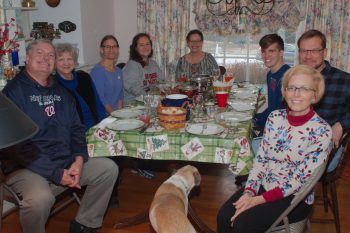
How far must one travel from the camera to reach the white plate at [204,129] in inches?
80.0

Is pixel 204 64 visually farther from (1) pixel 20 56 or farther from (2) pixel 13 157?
(2) pixel 13 157

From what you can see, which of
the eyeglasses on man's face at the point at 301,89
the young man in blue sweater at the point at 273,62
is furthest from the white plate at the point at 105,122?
the young man in blue sweater at the point at 273,62

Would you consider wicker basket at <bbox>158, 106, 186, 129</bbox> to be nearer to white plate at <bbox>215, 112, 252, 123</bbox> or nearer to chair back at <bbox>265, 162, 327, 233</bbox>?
white plate at <bbox>215, 112, 252, 123</bbox>

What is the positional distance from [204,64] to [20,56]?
1819mm

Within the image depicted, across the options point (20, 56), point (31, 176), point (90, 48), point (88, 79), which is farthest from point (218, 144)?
point (90, 48)

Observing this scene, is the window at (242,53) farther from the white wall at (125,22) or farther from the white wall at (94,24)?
the white wall at (94,24)

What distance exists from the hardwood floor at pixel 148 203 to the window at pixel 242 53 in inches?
71.7

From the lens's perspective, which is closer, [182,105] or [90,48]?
[182,105]

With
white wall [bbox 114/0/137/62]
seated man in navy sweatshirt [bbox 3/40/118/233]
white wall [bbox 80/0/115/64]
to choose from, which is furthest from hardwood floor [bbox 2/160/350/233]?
white wall [bbox 114/0/137/62]

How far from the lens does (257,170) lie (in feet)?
5.99

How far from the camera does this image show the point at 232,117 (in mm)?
2291

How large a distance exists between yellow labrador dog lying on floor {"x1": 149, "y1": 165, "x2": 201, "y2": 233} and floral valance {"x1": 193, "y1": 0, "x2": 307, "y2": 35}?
314 centimetres

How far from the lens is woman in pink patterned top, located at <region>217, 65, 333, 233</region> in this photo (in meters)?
1.64

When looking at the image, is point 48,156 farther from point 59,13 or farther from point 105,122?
point 59,13
